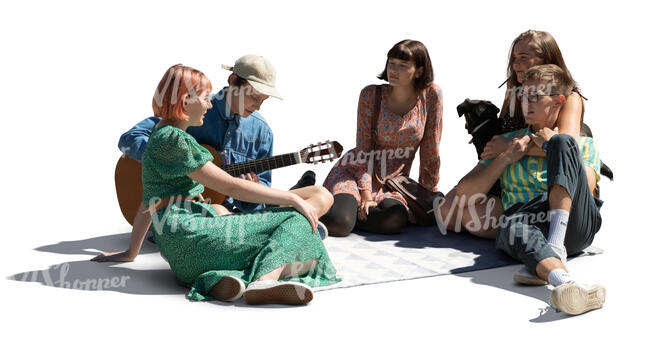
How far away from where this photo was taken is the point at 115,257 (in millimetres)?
5980

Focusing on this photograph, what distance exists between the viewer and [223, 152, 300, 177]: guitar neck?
659 cm

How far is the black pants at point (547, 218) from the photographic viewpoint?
560 cm

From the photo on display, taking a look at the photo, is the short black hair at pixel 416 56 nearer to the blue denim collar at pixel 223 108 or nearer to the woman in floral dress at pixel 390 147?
the woman in floral dress at pixel 390 147

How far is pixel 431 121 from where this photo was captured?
7117 mm

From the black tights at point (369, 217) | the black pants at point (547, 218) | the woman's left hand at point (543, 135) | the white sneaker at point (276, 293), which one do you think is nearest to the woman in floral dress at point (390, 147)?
the black tights at point (369, 217)

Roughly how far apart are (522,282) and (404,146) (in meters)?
1.95

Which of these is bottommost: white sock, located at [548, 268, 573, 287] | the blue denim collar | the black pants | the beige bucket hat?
white sock, located at [548, 268, 573, 287]

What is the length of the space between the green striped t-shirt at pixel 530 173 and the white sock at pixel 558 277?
1063 mm

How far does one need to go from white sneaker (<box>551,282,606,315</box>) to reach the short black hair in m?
2.48

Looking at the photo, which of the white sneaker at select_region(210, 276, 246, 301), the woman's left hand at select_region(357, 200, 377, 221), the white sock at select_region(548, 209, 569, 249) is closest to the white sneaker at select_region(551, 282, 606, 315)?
the white sock at select_region(548, 209, 569, 249)

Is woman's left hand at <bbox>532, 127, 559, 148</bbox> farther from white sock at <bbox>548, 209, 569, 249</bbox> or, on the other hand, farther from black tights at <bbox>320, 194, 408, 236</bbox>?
black tights at <bbox>320, 194, 408, 236</bbox>

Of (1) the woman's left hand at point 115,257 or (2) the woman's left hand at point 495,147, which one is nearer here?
(1) the woman's left hand at point 115,257

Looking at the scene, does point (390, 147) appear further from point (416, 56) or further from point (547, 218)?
point (547, 218)

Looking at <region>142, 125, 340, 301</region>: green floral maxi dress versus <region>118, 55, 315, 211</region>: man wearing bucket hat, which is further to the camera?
<region>118, 55, 315, 211</region>: man wearing bucket hat
